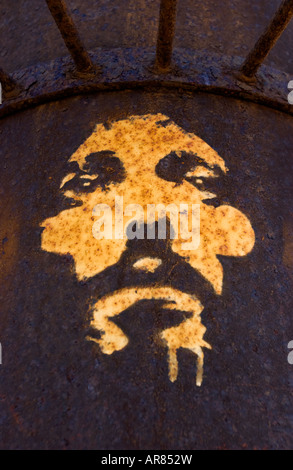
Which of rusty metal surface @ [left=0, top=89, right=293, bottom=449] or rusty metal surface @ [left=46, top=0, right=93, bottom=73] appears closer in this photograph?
rusty metal surface @ [left=0, top=89, right=293, bottom=449]

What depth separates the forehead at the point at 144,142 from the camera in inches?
60.6

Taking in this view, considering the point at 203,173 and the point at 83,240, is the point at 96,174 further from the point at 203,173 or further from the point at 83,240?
the point at 203,173

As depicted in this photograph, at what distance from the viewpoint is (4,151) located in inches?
68.0

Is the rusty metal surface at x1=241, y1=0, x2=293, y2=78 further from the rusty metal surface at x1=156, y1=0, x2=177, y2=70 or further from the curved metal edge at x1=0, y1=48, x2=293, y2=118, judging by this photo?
the rusty metal surface at x1=156, y1=0, x2=177, y2=70

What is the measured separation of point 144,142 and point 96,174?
0.23m

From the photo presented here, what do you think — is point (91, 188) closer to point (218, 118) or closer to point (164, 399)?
point (218, 118)

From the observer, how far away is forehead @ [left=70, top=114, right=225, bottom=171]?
1538mm

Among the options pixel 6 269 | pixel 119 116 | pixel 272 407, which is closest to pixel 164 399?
pixel 272 407

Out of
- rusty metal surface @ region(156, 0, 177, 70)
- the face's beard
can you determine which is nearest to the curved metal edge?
Result: rusty metal surface @ region(156, 0, 177, 70)

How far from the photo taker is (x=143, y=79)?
1.65 meters

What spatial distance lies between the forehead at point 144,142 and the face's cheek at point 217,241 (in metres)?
0.21

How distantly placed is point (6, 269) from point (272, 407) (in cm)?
101

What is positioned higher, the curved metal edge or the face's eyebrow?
the curved metal edge

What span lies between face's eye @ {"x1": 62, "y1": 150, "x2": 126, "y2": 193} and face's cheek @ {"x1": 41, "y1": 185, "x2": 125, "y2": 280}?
0.04 m
